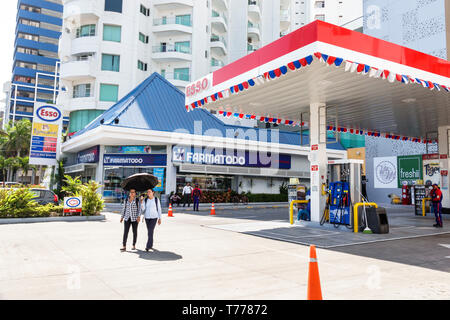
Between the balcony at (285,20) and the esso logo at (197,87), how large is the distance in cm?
5232

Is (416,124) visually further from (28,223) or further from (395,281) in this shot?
(28,223)

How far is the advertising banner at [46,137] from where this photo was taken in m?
27.2

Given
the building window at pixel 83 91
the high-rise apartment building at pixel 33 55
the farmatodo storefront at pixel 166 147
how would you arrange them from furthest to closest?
the high-rise apartment building at pixel 33 55 → the building window at pixel 83 91 → the farmatodo storefront at pixel 166 147

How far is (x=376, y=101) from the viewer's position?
14.6 meters

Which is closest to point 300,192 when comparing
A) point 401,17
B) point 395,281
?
point 395,281

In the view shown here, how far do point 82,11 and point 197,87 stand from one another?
32195 mm

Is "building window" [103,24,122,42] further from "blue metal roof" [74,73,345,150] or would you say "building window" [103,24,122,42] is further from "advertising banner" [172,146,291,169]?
"advertising banner" [172,146,291,169]

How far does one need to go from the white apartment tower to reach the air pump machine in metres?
31.8

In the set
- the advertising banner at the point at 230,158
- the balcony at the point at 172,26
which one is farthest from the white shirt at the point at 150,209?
the balcony at the point at 172,26

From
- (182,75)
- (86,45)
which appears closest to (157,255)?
(86,45)

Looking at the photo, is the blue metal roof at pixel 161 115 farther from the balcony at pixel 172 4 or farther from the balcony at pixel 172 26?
the balcony at pixel 172 4

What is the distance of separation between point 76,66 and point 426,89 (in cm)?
3659

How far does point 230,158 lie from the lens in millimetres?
30188

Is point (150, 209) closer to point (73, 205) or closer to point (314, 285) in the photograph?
point (314, 285)
